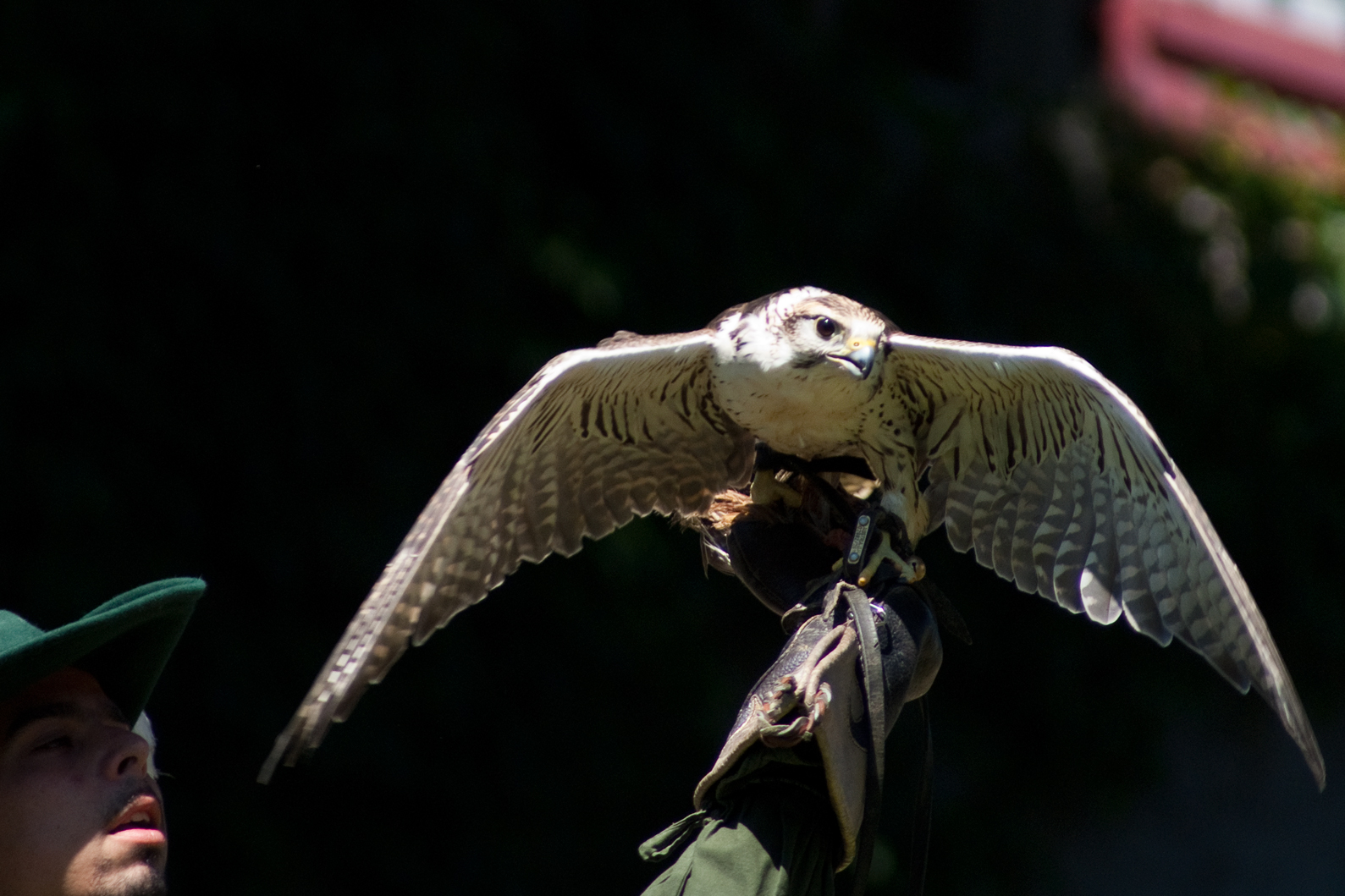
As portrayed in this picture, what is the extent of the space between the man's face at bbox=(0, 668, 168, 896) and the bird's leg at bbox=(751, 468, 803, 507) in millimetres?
944

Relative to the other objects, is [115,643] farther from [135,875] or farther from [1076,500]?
[1076,500]

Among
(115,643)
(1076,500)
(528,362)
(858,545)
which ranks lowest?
(528,362)

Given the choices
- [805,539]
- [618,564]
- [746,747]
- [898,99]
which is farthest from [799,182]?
[746,747]

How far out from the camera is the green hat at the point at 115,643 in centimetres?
164

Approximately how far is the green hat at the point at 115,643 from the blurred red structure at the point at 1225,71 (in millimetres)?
5852

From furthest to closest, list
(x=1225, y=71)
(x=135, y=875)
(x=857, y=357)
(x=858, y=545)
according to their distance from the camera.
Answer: (x=1225, y=71)
(x=857, y=357)
(x=858, y=545)
(x=135, y=875)

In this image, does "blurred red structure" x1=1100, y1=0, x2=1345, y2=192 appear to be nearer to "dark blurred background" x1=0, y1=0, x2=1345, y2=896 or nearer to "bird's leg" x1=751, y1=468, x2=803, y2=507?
"dark blurred background" x1=0, y1=0, x2=1345, y2=896

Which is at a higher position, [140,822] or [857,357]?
[857,357]

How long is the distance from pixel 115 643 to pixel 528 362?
243 cm

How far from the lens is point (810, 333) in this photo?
2.22 metres

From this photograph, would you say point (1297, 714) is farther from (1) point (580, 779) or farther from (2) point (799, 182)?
(2) point (799, 182)

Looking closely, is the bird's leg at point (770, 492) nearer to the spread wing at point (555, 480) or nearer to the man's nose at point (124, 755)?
the spread wing at point (555, 480)

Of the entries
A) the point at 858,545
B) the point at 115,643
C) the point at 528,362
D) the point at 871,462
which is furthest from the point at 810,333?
the point at 528,362

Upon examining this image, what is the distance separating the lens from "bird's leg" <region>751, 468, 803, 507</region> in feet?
7.35
